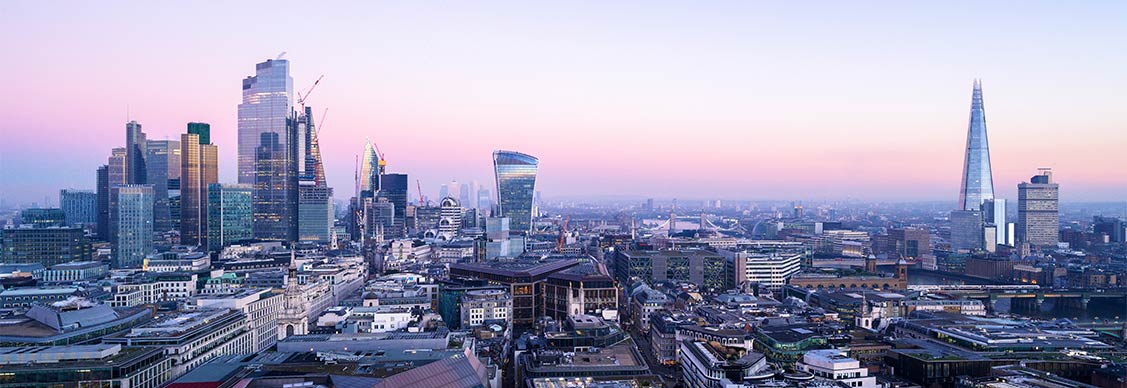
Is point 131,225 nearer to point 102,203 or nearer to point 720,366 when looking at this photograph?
point 102,203

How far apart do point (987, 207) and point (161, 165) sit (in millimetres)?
161418

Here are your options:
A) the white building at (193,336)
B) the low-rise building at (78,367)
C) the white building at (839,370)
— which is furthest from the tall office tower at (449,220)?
the white building at (839,370)

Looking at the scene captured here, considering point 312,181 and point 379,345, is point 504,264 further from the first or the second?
point 312,181

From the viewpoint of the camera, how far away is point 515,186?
518 feet

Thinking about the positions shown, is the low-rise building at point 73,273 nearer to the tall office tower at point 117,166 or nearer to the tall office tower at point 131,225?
the tall office tower at point 131,225

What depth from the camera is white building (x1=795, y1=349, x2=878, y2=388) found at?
43438mm

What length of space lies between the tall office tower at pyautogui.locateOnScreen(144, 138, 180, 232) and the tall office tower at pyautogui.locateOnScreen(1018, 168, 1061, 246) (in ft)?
509

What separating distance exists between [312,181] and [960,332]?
5362 inches

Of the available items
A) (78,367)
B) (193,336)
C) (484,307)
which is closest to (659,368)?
(484,307)

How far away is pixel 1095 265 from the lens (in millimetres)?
119125

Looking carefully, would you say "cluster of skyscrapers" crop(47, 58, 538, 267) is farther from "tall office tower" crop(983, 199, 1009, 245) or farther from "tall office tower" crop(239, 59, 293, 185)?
"tall office tower" crop(983, 199, 1009, 245)

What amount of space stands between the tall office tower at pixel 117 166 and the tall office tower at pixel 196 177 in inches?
471

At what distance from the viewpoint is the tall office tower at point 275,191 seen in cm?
16162

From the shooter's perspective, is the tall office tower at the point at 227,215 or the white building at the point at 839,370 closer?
the white building at the point at 839,370
